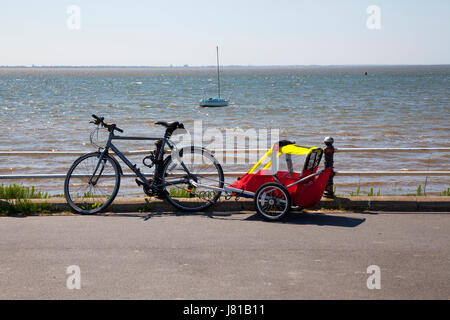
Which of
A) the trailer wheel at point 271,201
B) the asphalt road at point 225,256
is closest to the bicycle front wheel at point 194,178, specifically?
the asphalt road at point 225,256

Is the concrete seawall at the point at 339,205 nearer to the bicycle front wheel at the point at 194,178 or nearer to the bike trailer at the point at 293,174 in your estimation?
the bicycle front wheel at the point at 194,178

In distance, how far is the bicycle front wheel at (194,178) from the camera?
24.6ft

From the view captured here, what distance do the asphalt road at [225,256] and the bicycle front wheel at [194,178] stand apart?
1.07 feet

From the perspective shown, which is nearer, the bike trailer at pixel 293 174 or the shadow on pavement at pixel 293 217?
the shadow on pavement at pixel 293 217

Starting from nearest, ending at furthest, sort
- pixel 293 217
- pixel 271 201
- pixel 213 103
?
pixel 271 201, pixel 293 217, pixel 213 103

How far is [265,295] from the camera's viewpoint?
14.6 ft

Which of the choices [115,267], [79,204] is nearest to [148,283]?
[115,267]

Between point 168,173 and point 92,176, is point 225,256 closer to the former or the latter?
point 168,173

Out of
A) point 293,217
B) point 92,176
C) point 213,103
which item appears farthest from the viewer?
point 213,103

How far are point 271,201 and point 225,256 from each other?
164 cm

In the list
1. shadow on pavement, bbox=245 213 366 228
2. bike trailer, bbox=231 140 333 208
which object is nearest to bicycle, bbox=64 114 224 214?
bike trailer, bbox=231 140 333 208

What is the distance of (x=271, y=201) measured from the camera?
6.96 meters

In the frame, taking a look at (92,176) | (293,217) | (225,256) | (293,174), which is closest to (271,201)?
(293,217)

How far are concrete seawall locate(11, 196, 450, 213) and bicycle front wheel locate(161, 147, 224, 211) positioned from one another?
0.14 metres
